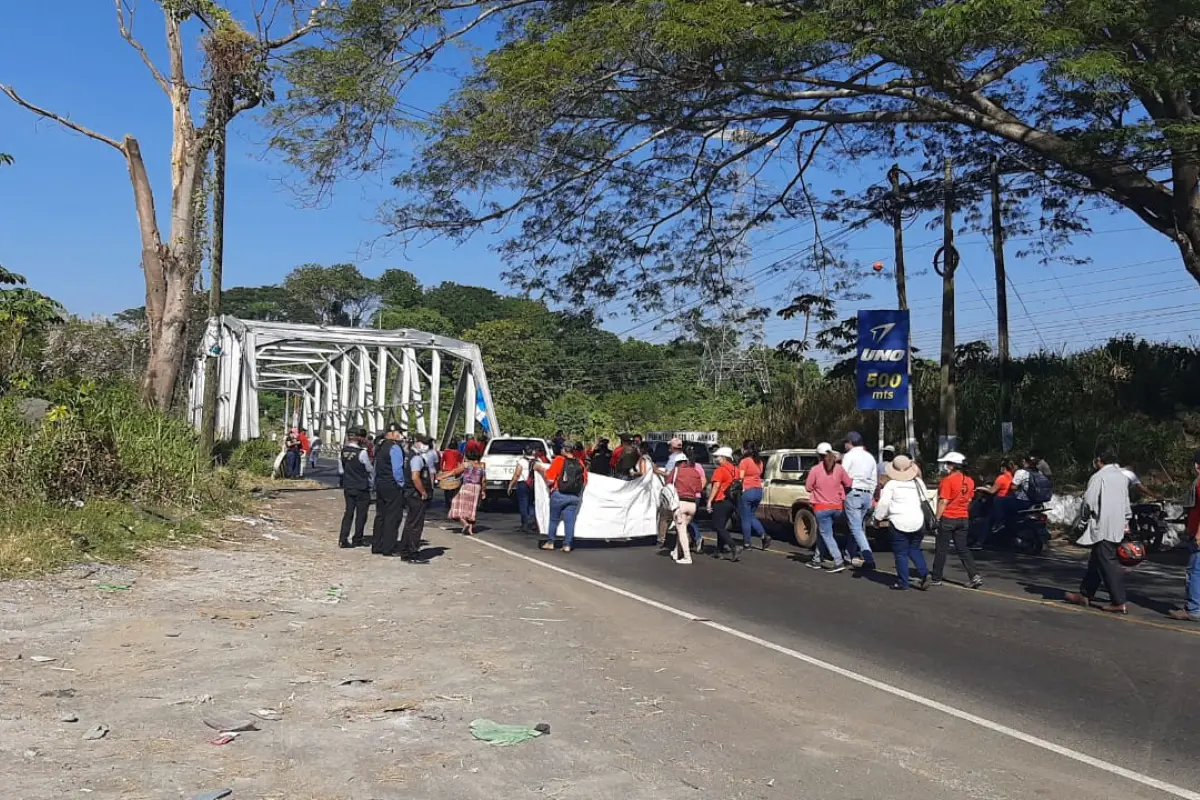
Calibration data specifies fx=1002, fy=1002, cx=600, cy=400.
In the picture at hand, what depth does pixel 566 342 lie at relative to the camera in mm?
69312

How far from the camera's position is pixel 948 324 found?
949 inches

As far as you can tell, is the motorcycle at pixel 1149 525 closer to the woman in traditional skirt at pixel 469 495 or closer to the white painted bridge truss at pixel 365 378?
the woman in traditional skirt at pixel 469 495

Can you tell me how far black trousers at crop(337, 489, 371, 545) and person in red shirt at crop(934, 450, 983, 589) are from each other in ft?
25.1

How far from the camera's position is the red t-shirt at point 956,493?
453 inches

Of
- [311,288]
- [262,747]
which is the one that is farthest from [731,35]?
[311,288]

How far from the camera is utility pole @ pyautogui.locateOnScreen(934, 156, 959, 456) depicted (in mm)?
23203

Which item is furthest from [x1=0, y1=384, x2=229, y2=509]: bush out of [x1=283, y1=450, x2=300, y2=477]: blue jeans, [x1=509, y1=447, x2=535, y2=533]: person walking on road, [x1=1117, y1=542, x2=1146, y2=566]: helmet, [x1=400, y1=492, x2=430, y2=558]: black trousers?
[x1=283, y1=450, x2=300, y2=477]: blue jeans

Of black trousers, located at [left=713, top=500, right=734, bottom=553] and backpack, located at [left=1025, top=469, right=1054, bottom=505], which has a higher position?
backpack, located at [left=1025, top=469, right=1054, bottom=505]

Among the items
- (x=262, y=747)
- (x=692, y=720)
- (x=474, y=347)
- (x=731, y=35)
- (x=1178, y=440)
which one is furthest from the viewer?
(x=474, y=347)

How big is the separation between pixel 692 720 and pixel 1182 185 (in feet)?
49.2

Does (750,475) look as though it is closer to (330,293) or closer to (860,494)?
(860,494)

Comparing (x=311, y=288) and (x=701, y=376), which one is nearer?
(x=701, y=376)

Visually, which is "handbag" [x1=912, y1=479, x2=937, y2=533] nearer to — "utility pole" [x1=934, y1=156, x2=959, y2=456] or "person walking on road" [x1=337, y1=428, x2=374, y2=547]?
"person walking on road" [x1=337, y1=428, x2=374, y2=547]

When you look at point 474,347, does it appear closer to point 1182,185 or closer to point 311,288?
point 1182,185
